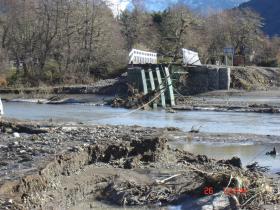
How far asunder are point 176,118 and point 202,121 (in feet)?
6.93

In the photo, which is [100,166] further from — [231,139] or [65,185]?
[231,139]

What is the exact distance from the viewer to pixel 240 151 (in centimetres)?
2139

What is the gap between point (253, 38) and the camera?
2793 inches

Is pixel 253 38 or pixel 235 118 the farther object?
pixel 253 38

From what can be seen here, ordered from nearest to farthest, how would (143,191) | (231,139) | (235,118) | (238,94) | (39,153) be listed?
(143,191), (39,153), (231,139), (235,118), (238,94)

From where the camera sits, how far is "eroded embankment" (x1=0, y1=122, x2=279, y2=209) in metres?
12.2

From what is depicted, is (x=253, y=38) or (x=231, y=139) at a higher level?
(x=253, y=38)

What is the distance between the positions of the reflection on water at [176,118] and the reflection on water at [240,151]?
199 inches

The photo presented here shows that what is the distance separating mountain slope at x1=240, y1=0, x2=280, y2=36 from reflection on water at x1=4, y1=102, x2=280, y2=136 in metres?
92.4

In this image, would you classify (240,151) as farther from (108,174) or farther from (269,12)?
(269,12)

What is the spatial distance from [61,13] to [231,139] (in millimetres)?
42643

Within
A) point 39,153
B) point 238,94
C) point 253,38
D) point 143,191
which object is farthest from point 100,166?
point 253,38
